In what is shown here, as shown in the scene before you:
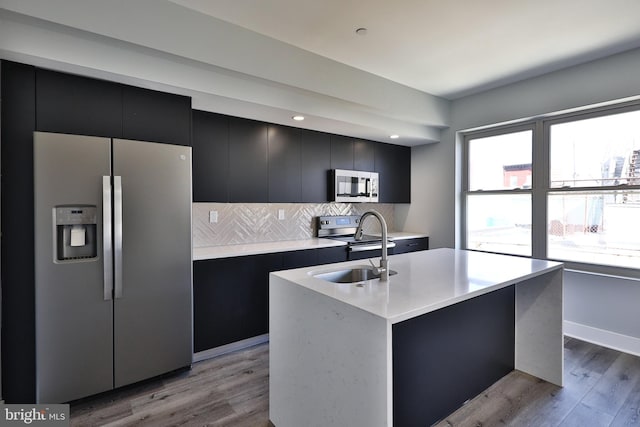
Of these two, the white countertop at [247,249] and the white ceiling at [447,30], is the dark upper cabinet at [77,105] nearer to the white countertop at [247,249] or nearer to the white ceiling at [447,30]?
the white ceiling at [447,30]

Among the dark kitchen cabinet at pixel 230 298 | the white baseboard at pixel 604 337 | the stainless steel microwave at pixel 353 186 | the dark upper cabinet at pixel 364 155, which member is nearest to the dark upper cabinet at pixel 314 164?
the stainless steel microwave at pixel 353 186

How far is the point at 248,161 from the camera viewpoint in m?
3.15

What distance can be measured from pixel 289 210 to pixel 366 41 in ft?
6.43

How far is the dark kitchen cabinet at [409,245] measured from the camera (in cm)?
409

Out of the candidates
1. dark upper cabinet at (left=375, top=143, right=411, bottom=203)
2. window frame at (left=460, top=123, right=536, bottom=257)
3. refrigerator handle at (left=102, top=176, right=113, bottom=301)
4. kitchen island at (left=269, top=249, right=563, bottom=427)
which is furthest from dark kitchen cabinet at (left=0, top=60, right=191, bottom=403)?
window frame at (left=460, top=123, right=536, bottom=257)

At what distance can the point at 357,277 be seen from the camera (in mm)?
2037

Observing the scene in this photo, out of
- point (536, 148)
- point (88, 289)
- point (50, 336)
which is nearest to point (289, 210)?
point (88, 289)

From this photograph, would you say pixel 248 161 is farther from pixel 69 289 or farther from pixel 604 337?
pixel 604 337

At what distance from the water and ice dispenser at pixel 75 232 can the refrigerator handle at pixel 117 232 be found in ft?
0.37

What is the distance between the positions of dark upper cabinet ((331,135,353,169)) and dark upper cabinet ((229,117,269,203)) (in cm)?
91

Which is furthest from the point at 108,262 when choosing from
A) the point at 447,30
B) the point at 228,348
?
the point at 447,30

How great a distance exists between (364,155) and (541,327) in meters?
2.62

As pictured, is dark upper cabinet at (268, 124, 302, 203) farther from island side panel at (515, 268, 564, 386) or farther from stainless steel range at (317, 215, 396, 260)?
island side panel at (515, 268, 564, 386)

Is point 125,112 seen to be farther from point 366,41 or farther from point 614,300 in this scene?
point 614,300
